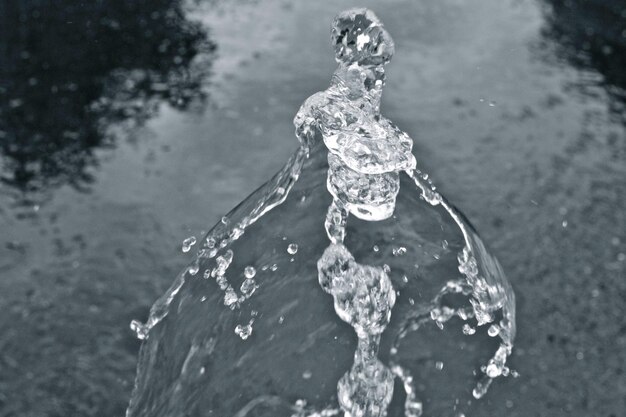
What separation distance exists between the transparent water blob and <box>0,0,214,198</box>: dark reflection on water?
0.99 metres

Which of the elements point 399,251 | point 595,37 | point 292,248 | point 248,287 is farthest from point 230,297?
point 595,37

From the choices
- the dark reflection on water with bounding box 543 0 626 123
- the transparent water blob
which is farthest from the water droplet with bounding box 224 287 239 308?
the dark reflection on water with bounding box 543 0 626 123

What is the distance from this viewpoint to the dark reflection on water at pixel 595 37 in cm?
349

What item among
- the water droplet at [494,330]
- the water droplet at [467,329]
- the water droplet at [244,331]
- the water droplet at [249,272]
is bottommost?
the water droplet at [467,329]

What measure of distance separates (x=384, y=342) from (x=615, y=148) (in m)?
1.50

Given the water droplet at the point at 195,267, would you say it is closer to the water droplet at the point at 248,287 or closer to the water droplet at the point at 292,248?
the water droplet at the point at 248,287

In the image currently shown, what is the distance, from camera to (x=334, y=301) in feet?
7.36

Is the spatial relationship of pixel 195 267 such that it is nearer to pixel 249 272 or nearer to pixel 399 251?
pixel 249 272

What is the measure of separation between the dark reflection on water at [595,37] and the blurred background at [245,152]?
11 mm

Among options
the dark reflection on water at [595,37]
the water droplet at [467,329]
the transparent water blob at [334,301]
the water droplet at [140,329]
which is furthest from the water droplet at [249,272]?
the dark reflection on water at [595,37]

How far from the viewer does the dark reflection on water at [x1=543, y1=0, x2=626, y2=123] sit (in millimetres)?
3488

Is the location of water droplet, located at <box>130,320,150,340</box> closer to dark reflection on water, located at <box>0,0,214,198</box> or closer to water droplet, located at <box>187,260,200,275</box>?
water droplet, located at <box>187,260,200,275</box>

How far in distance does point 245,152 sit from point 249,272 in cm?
98

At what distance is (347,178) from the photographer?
1950mm
